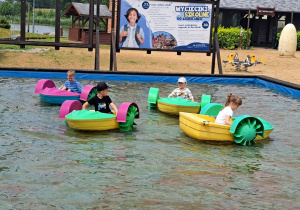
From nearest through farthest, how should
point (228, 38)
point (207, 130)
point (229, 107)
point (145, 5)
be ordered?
point (207, 130)
point (229, 107)
point (145, 5)
point (228, 38)

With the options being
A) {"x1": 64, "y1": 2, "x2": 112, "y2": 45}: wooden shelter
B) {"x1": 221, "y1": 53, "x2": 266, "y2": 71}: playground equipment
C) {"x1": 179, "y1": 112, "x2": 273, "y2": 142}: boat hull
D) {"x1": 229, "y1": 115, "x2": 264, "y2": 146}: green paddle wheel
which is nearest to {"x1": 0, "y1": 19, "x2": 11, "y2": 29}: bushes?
{"x1": 64, "y1": 2, "x2": 112, "y2": 45}: wooden shelter

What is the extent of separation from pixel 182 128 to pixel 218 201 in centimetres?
352

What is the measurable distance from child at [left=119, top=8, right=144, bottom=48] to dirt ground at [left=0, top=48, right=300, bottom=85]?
2963mm

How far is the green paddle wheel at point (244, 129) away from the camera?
875 cm

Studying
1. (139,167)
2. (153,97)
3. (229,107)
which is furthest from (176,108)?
(139,167)

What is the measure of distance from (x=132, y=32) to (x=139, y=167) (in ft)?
41.3

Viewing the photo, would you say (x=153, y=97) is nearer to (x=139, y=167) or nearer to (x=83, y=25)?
(x=139, y=167)

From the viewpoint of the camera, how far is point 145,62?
26.1 meters

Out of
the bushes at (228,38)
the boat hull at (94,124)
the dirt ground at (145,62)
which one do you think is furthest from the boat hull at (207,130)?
the bushes at (228,38)

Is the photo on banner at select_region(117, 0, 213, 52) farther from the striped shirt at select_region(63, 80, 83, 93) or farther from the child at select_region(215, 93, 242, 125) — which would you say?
the child at select_region(215, 93, 242, 125)

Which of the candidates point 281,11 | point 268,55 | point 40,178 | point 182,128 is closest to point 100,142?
point 182,128

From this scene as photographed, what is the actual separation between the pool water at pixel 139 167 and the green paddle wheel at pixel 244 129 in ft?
0.52

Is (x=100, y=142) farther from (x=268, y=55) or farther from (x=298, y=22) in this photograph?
(x=298, y=22)

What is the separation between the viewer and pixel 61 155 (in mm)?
7734
